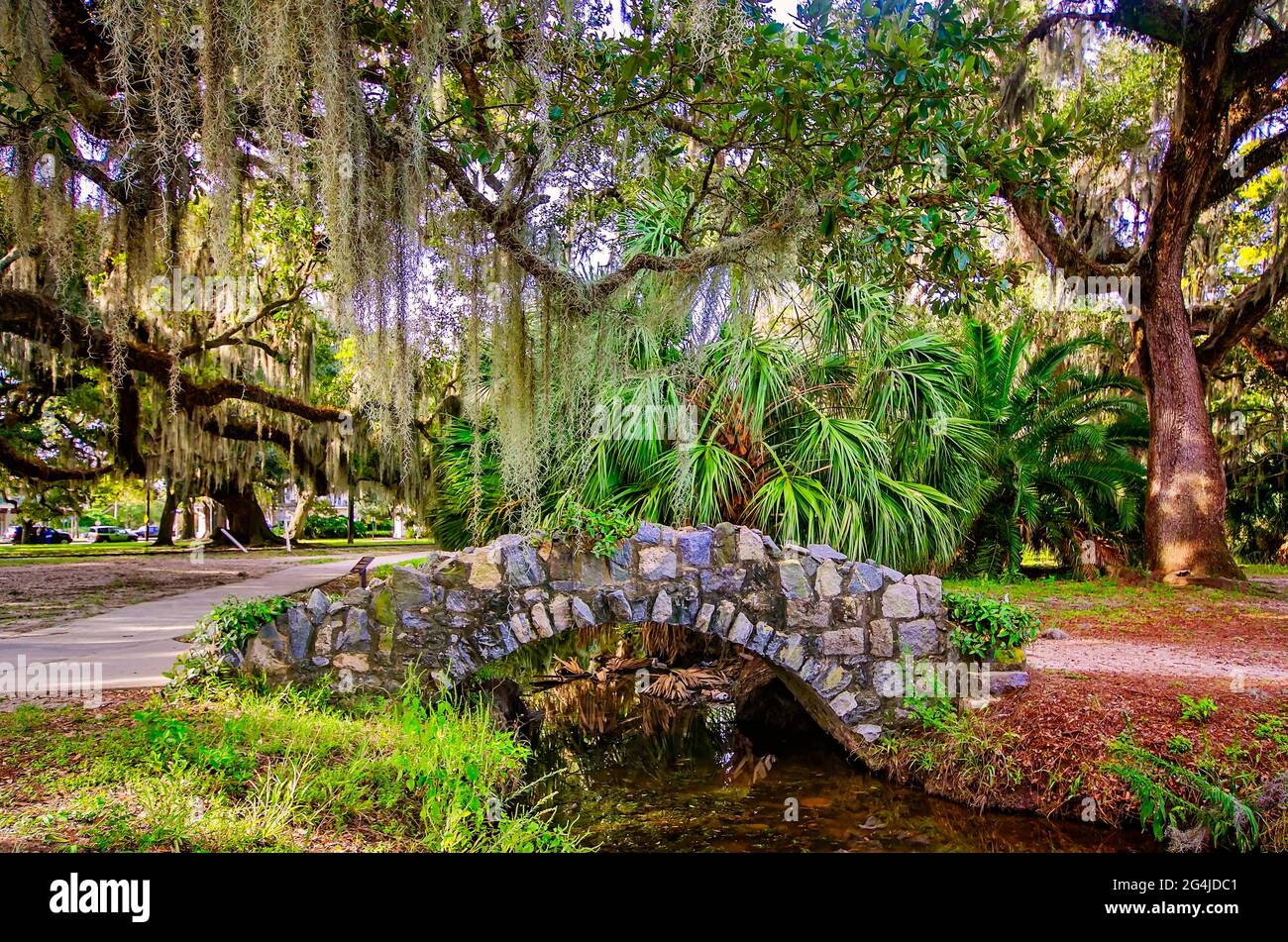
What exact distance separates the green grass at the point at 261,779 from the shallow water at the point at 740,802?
50 centimetres

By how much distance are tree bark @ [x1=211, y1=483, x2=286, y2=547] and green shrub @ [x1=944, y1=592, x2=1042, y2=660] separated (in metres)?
19.4

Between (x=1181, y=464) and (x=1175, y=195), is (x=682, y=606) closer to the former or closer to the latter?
(x=1181, y=464)

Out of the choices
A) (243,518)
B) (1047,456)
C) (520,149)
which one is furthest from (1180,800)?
(243,518)

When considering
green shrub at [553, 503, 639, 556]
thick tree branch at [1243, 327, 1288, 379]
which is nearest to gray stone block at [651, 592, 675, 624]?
green shrub at [553, 503, 639, 556]

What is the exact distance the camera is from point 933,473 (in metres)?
9.20

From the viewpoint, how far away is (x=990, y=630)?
542 cm

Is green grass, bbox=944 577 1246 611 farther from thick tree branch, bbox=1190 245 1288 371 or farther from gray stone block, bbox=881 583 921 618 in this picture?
thick tree branch, bbox=1190 245 1288 371

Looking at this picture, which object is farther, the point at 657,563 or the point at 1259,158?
the point at 1259,158

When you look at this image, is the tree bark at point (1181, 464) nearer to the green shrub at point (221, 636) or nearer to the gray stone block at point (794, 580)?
the gray stone block at point (794, 580)

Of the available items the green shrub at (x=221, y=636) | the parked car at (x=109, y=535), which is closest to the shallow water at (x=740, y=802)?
the green shrub at (x=221, y=636)

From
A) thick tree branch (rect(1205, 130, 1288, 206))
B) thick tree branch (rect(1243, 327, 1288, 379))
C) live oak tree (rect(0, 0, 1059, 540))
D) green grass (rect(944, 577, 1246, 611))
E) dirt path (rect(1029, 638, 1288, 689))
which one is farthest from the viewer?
thick tree branch (rect(1243, 327, 1288, 379))

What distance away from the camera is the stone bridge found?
16.8ft

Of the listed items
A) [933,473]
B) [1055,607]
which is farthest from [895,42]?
[1055,607]

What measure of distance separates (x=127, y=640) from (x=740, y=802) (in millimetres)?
4860
